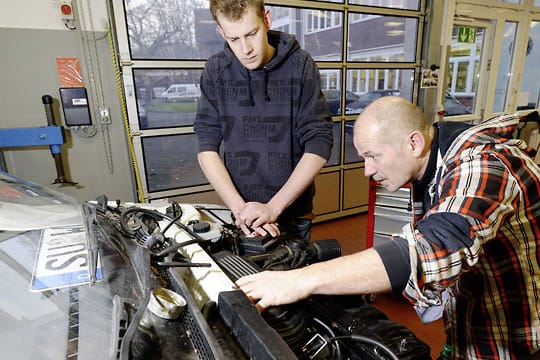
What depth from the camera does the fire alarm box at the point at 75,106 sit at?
2.45 meters

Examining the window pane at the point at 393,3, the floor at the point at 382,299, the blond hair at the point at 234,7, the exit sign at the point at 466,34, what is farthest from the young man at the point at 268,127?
the exit sign at the point at 466,34

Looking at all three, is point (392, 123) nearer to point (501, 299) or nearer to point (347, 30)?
point (501, 299)

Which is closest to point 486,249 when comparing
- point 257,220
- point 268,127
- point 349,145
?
point 257,220

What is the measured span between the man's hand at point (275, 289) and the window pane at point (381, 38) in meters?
3.30

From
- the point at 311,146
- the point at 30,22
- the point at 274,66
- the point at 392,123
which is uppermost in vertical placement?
the point at 30,22

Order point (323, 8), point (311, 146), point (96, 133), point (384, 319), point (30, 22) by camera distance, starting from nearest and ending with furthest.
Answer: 1. point (384, 319)
2. point (311, 146)
3. point (30, 22)
4. point (96, 133)
5. point (323, 8)

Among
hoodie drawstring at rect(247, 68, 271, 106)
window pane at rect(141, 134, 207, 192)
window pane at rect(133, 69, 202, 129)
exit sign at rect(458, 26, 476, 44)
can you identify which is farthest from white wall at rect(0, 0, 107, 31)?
exit sign at rect(458, 26, 476, 44)

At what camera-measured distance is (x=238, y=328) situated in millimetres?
592

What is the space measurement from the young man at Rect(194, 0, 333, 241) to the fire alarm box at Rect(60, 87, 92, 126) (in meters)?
1.47

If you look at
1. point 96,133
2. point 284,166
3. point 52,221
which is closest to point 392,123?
point 284,166

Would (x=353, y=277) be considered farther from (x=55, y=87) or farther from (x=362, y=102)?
(x=362, y=102)

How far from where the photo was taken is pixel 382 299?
252 cm

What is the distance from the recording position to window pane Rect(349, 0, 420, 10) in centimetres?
348

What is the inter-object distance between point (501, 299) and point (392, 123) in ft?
1.86
